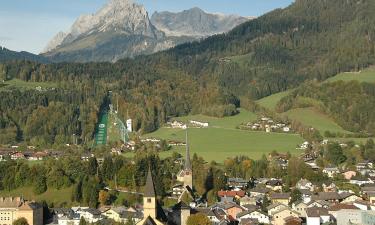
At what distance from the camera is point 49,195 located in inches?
2889

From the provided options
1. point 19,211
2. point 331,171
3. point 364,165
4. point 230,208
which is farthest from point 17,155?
point 364,165

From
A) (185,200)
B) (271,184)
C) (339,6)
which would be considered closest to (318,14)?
(339,6)

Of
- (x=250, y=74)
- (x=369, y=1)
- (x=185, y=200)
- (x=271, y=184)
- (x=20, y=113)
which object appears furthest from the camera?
(x=369, y=1)

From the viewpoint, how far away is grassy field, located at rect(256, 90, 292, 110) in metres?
130

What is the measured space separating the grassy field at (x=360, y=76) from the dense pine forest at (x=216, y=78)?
11.7 ft

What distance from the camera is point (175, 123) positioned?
122m

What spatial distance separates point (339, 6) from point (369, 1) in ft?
23.9

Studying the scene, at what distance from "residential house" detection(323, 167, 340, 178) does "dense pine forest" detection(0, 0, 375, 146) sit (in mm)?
28768

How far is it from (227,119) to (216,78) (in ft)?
129

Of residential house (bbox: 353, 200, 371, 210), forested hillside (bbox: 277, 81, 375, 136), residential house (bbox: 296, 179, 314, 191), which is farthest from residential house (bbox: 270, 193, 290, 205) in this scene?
forested hillside (bbox: 277, 81, 375, 136)

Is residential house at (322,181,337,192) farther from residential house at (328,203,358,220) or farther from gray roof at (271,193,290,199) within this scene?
residential house at (328,203,358,220)

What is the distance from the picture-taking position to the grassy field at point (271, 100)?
5113 inches

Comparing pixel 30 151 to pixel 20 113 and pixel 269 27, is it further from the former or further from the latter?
pixel 269 27

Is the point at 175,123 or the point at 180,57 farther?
the point at 180,57
